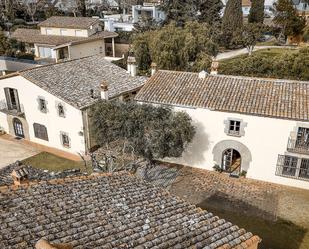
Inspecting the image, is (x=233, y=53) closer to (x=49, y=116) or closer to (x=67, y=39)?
(x=67, y=39)

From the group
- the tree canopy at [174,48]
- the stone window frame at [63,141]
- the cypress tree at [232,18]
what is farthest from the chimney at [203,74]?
the cypress tree at [232,18]

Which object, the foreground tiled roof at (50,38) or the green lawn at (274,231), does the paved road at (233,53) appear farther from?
the green lawn at (274,231)

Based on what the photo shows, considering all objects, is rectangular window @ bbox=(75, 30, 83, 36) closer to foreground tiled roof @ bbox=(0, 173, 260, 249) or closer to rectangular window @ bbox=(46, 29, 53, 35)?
rectangular window @ bbox=(46, 29, 53, 35)

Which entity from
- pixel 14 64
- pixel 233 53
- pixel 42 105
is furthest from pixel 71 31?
pixel 42 105

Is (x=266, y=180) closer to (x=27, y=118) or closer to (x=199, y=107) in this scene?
(x=199, y=107)

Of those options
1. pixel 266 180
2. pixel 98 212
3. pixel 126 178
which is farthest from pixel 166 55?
pixel 98 212

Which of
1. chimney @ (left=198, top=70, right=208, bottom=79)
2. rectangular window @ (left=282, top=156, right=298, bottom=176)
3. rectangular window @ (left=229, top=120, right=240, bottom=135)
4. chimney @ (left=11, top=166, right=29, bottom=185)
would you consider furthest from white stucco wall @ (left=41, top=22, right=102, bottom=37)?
chimney @ (left=11, top=166, right=29, bottom=185)
